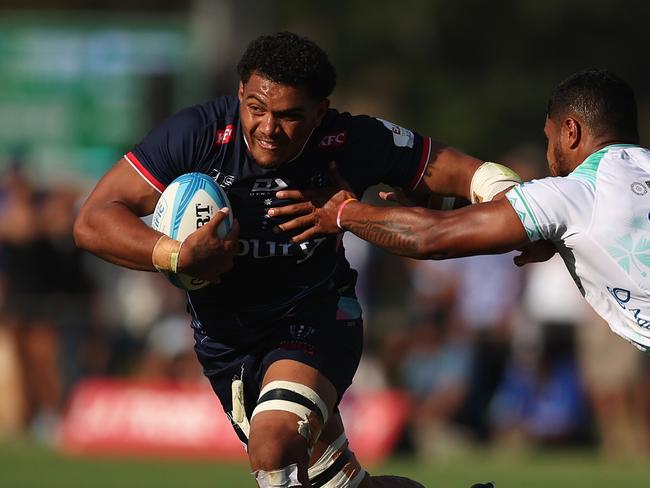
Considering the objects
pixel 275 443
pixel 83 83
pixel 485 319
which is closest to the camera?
pixel 275 443

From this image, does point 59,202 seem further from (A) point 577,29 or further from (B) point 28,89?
(A) point 577,29

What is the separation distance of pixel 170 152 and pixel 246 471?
21.4ft

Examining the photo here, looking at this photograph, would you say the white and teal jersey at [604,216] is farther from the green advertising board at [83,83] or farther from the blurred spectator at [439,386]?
the green advertising board at [83,83]

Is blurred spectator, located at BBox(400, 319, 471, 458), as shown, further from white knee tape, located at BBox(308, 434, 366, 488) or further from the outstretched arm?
the outstretched arm

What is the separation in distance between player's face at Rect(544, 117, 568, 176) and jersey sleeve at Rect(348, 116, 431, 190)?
88 cm

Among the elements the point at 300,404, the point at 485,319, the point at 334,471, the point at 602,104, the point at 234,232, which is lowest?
the point at 485,319

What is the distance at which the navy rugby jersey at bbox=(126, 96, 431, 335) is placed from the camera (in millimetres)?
7008

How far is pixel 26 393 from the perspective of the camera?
630 inches

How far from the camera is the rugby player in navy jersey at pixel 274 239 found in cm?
669

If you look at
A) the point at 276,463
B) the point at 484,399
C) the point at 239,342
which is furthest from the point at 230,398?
the point at 484,399

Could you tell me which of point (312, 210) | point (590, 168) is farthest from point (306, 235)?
point (590, 168)

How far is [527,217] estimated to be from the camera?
621 centimetres

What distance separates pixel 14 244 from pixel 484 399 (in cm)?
570

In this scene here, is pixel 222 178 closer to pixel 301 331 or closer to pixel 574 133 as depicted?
pixel 301 331
